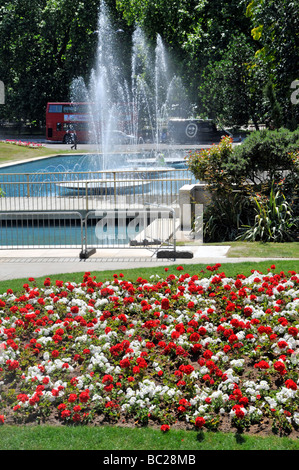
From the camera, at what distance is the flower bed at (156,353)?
5613 mm

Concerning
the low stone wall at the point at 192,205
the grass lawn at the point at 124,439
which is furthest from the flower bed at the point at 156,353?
the low stone wall at the point at 192,205

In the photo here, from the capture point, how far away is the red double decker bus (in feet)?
164

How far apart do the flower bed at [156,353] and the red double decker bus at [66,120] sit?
42221mm

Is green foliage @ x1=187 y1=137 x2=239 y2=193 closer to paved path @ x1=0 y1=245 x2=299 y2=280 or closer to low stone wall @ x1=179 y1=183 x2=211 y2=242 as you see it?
low stone wall @ x1=179 y1=183 x2=211 y2=242

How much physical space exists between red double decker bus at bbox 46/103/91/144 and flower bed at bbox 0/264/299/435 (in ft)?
139

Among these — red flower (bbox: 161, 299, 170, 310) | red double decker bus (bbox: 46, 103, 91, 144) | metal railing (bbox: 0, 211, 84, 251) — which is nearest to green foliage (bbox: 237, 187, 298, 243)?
metal railing (bbox: 0, 211, 84, 251)

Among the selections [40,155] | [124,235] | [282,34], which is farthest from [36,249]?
[40,155]

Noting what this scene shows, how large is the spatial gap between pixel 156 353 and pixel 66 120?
46052 mm

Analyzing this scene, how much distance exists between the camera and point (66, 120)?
51156mm

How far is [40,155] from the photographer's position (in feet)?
131

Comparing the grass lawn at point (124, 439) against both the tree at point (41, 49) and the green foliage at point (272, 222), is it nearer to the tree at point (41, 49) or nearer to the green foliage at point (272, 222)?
the green foliage at point (272, 222)

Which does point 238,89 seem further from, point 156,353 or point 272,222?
point 156,353

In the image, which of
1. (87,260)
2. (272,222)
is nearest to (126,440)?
(87,260)

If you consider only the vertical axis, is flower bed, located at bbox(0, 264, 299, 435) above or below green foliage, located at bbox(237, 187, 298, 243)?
below
